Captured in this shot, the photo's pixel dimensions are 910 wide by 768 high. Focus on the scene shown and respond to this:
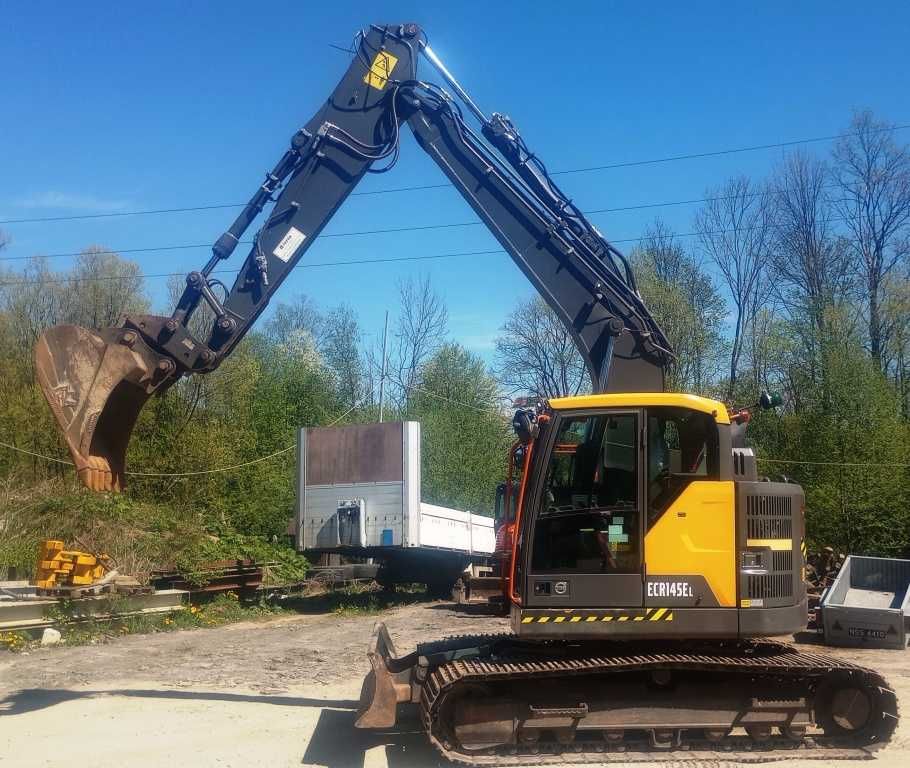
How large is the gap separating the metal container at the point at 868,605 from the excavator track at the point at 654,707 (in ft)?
24.5

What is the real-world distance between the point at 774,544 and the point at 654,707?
4.98 ft

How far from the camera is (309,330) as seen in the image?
50.1 metres

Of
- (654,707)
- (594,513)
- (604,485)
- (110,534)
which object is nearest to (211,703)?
(654,707)

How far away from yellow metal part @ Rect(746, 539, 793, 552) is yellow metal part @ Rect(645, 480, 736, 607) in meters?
0.15

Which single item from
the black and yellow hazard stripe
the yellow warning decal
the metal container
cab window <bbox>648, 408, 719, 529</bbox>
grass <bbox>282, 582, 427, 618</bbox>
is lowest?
grass <bbox>282, 582, 427, 618</bbox>

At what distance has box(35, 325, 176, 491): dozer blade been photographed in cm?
768

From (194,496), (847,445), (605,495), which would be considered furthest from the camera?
(194,496)

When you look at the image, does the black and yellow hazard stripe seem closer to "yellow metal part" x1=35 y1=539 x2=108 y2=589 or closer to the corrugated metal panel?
"yellow metal part" x1=35 y1=539 x2=108 y2=589

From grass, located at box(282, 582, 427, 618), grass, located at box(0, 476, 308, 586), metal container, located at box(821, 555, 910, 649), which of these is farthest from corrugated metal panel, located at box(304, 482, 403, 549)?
metal container, located at box(821, 555, 910, 649)

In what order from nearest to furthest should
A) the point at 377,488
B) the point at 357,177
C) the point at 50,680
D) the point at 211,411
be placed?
the point at 357,177 < the point at 50,680 < the point at 377,488 < the point at 211,411

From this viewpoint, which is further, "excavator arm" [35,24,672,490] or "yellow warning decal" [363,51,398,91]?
"yellow warning decal" [363,51,398,91]

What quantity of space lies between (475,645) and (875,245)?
31.3 meters

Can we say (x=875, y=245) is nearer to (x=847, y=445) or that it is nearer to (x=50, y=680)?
(x=847, y=445)

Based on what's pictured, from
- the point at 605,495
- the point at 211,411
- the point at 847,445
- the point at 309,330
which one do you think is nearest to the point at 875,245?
the point at 847,445
